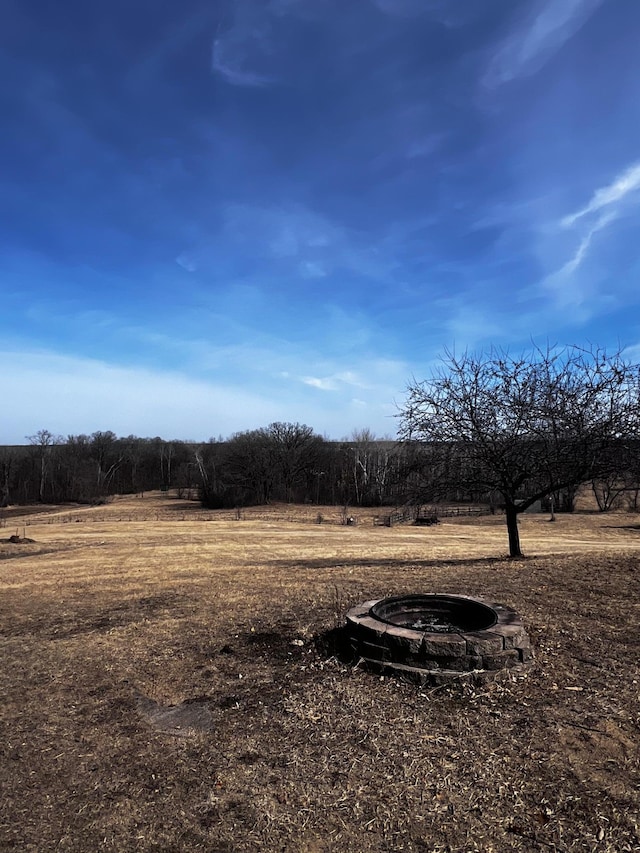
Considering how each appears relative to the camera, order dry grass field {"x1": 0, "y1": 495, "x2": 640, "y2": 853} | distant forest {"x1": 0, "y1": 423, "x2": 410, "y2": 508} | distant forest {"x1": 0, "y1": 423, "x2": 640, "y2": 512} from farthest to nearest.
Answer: distant forest {"x1": 0, "y1": 423, "x2": 410, "y2": 508}, distant forest {"x1": 0, "y1": 423, "x2": 640, "y2": 512}, dry grass field {"x1": 0, "y1": 495, "x2": 640, "y2": 853}

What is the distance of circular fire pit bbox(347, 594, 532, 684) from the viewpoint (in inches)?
172

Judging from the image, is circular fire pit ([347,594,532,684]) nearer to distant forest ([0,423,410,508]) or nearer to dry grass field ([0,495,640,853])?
dry grass field ([0,495,640,853])

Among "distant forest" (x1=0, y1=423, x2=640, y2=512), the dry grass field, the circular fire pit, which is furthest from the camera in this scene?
"distant forest" (x1=0, y1=423, x2=640, y2=512)

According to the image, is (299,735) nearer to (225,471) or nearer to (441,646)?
(441,646)

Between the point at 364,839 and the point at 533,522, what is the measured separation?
106 ft

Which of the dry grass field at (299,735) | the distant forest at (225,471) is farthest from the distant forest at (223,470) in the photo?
the dry grass field at (299,735)

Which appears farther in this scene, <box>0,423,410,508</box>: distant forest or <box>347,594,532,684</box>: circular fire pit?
<box>0,423,410,508</box>: distant forest

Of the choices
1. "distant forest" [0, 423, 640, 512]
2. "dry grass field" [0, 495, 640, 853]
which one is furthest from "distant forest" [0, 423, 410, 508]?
"dry grass field" [0, 495, 640, 853]

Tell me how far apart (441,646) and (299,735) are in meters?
1.40

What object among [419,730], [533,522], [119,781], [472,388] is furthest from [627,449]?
[533,522]

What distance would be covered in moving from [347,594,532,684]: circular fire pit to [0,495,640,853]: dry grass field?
160 mm

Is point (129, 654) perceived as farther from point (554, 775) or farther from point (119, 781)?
point (554, 775)

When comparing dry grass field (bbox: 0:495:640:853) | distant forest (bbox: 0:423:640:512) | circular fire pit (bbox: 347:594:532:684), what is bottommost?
dry grass field (bbox: 0:495:640:853)

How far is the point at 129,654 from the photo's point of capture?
5477mm
